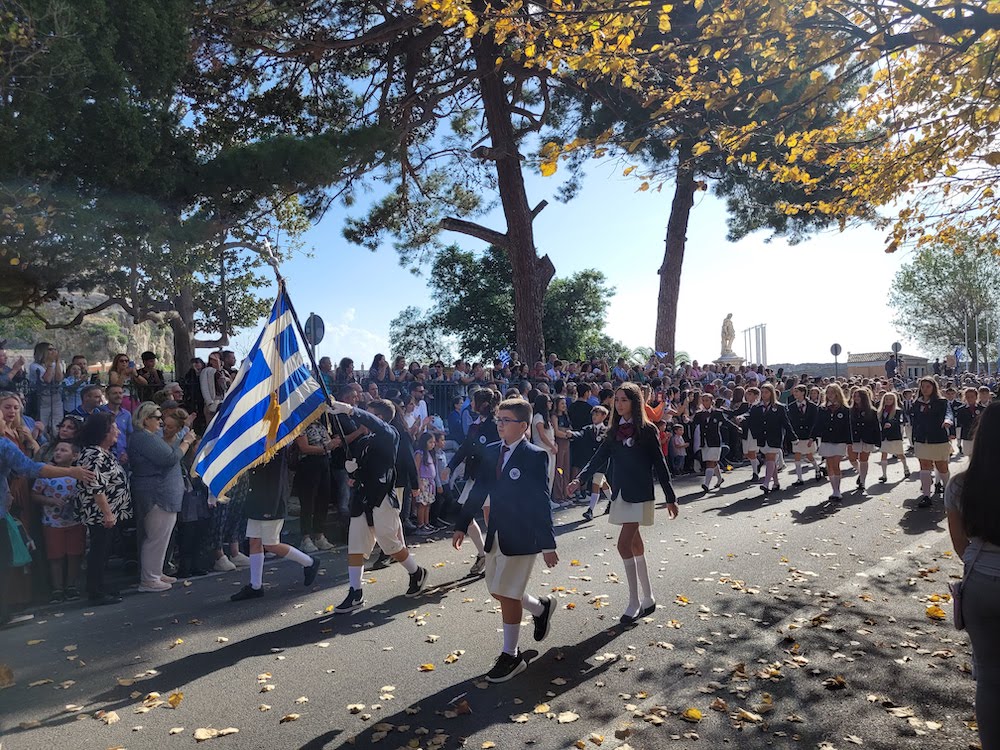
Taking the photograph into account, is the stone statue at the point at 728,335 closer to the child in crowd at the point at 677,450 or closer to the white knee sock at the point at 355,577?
the child in crowd at the point at 677,450

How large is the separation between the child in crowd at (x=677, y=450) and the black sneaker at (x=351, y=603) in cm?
1155

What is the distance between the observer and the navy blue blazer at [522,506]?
5387 millimetres

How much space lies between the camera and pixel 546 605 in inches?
234

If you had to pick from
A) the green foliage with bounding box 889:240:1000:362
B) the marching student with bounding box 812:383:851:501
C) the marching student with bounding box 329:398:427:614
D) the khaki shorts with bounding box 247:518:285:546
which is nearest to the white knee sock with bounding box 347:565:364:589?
→ the marching student with bounding box 329:398:427:614

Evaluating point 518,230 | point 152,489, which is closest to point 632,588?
point 152,489

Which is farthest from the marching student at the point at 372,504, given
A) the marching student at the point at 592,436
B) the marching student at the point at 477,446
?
the marching student at the point at 592,436

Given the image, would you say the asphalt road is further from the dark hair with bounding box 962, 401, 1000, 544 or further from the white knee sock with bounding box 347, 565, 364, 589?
the dark hair with bounding box 962, 401, 1000, 544

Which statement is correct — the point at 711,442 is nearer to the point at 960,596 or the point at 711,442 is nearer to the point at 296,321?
the point at 296,321

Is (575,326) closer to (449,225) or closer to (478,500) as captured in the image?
(449,225)

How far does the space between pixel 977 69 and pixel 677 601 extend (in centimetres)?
538

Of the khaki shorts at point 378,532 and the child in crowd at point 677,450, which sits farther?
the child in crowd at point 677,450

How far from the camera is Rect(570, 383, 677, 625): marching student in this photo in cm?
666

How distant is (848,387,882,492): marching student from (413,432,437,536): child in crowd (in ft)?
27.0

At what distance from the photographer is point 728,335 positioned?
144ft
